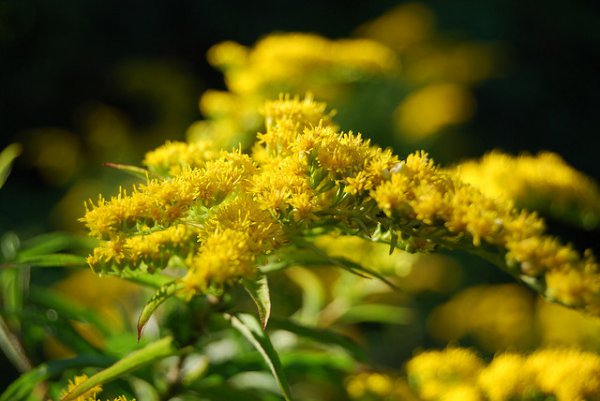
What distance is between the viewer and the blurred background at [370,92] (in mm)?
2887

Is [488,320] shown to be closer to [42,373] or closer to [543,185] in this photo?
[543,185]

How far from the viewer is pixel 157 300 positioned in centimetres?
86

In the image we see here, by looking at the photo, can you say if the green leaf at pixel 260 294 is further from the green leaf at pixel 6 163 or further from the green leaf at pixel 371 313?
the green leaf at pixel 371 313

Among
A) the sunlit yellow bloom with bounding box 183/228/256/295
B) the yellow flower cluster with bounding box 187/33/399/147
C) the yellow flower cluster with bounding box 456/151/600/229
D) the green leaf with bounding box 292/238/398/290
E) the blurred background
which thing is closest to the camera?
the sunlit yellow bloom with bounding box 183/228/256/295

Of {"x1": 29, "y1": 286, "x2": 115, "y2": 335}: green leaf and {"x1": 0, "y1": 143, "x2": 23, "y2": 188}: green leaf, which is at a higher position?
{"x1": 0, "y1": 143, "x2": 23, "y2": 188}: green leaf

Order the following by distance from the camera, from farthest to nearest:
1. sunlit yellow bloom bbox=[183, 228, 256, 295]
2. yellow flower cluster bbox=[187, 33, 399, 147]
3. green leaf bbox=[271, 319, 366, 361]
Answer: yellow flower cluster bbox=[187, 33, 399, 147]
green leaf bbox=[271, 319, 366, 361]
sunlit yellow bloom bbox=[183, 228, 256, 295]

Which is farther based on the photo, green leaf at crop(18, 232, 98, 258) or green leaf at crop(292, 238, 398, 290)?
green leaf at crop(18, 232, 98, 258)

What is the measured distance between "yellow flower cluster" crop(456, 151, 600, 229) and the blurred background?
90cm

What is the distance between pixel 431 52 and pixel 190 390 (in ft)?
10.8

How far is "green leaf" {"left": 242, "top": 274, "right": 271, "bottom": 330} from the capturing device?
0.82 m

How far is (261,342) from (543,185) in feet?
2.61

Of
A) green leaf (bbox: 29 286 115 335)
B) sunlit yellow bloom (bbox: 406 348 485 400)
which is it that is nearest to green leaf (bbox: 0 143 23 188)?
green leaf (bbox: 29 286 115 335)

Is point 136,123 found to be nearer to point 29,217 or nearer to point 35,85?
point 35,85

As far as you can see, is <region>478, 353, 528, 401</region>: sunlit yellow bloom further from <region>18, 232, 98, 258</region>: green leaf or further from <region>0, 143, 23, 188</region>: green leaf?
<region>0, 143, 23, 188</region>: green leaf
